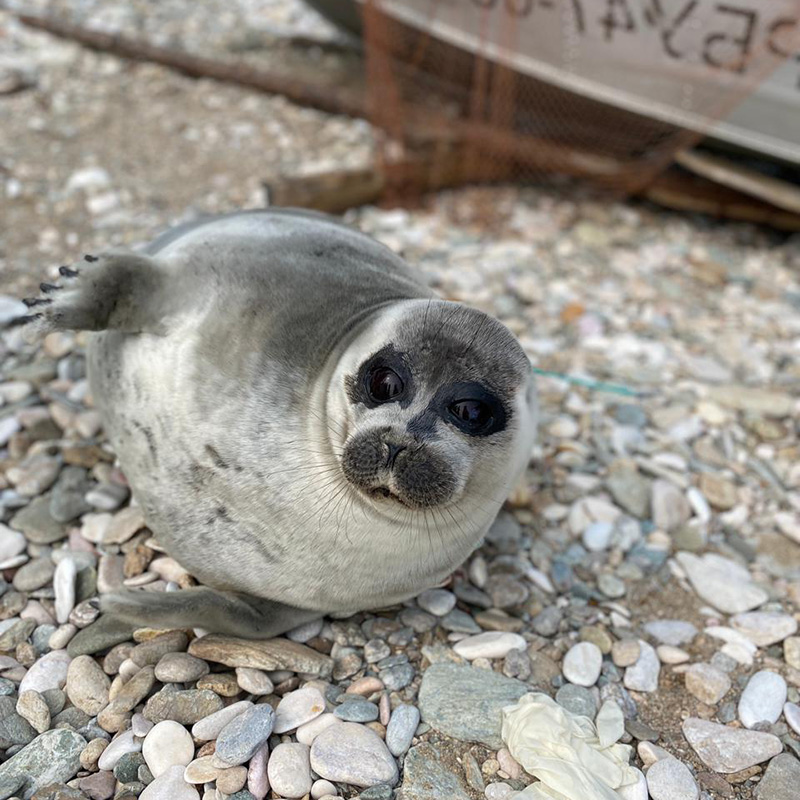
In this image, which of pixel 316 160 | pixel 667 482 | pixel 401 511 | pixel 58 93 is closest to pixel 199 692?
pixel 401 511

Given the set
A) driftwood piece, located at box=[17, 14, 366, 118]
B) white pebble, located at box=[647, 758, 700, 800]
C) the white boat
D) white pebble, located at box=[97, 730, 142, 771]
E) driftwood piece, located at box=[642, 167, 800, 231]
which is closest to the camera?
white pebble, located at box=[97, 730, 142, 771]

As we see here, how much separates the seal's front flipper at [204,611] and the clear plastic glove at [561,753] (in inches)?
24.2

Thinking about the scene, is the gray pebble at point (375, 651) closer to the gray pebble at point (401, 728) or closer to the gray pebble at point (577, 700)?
the gray pebble at point (401, 728)

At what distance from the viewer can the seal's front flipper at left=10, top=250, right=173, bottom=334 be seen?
7.32 feet

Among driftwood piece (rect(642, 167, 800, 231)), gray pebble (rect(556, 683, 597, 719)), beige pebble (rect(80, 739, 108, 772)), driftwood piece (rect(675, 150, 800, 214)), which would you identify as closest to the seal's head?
gray pebble (rect(556, 683, 597, 719))

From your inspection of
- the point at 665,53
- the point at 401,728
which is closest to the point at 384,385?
the point at 401,728

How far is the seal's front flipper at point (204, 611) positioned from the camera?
205cm

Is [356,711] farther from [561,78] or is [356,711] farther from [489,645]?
[561,78]

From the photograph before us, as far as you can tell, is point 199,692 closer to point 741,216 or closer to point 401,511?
point 401,511

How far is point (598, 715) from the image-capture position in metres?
2.17

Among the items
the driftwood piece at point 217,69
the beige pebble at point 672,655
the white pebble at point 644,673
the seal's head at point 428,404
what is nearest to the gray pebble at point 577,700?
the white pebble at point 644,673

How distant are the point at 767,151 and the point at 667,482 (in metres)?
1.97

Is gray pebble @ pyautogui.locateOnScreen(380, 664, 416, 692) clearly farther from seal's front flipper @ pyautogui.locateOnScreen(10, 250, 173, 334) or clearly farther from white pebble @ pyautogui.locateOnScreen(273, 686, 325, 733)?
seal's front flipper @ pyautogui.locateOnScreen(10, 250, 173, 334)

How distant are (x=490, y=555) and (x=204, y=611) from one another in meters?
0.91
